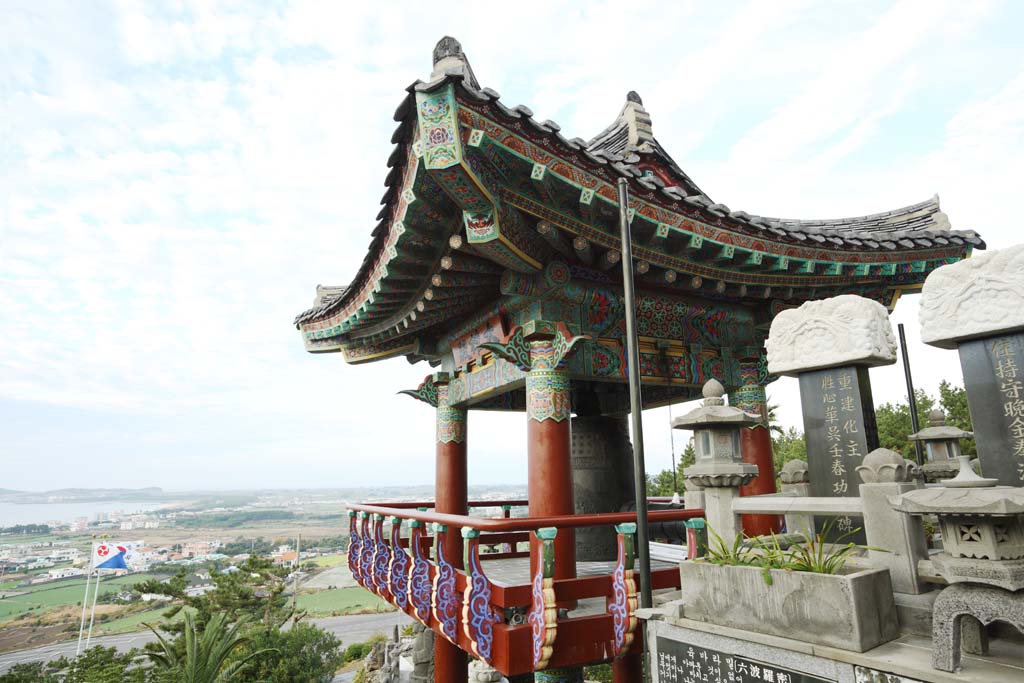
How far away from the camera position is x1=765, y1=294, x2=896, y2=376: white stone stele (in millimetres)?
4355

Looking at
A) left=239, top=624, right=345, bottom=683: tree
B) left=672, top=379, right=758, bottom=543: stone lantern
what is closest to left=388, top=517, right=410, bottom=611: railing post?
left=672, top=379, right=758, bottom=543: stone lantern

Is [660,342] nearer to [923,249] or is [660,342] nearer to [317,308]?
[923,249]

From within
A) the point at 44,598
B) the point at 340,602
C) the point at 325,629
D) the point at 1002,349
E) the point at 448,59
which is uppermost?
the point at 448,59

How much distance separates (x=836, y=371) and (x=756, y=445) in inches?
170

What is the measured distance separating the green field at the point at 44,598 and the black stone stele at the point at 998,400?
3025 inches

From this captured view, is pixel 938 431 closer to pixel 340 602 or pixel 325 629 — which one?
pixel 325 629

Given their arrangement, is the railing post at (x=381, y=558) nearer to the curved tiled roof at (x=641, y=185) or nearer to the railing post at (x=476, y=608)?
the railing post at (x=476, y=608)

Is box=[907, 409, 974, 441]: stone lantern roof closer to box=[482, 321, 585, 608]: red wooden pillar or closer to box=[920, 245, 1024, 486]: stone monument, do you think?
box=[920, 245, 1024, 486]: stone monument

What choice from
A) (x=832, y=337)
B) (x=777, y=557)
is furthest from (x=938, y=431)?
(x=777, y=557)

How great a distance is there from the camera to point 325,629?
57.6 meters

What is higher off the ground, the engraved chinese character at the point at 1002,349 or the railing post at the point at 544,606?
the engraved chinese character at the point at 1002,349

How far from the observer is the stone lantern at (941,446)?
8.12 m

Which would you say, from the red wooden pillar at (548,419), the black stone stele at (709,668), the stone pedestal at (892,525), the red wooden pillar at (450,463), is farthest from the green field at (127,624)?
the stone pedestal at (892,525)

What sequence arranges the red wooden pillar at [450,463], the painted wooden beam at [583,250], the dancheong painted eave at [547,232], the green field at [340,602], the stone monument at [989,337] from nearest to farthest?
1. the stone monument at [989,337]
2. the dancheong painted eave at [547,232]
3. the painted wooden beam at [583,250]
4. the red wooden pillar at [450,463]
5. the green field at [340,602]
